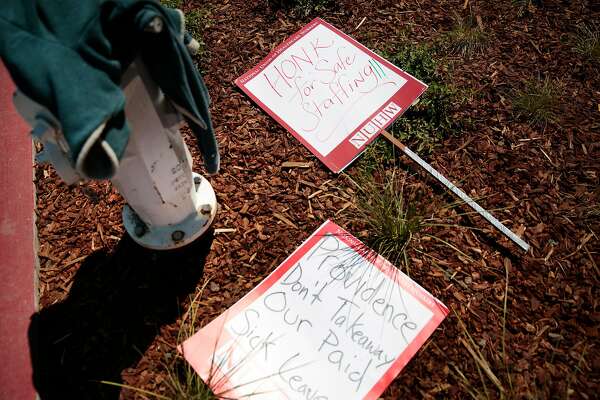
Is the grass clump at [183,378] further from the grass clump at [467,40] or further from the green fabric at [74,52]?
the grass clump at [467,40]

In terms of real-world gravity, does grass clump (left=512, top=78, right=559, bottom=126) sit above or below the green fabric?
above

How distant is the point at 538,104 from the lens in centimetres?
144

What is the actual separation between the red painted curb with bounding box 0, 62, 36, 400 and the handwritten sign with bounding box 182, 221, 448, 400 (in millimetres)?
489

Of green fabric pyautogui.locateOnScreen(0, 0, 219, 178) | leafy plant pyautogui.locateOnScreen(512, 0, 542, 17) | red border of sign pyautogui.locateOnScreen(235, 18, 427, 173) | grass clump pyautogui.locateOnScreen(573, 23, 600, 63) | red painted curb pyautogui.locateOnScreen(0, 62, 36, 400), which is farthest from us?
leafy plant pyautogui.locateOnScreen(512, 0, 542, 17)

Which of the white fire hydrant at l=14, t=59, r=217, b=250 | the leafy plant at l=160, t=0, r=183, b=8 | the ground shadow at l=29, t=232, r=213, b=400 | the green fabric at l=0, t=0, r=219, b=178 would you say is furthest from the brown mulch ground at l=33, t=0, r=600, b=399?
the green fabric at l=0, t=0, r=219, b=178

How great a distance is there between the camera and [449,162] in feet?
4.56

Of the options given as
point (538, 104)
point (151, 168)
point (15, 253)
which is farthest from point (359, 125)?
point (15, 253)

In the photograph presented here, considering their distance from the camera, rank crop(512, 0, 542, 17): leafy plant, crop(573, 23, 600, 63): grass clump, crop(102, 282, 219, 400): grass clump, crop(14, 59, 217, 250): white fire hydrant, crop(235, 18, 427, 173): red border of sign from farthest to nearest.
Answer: crop(512, 0, 542, 17): leafy plant
crop(573, 23, 600, 63): grass clump
crop(235, 18, 427, 173): red border of sign
crop(102, 282, 219, 400): grass clump
crop(14, 59, 217, 250): white fire hydrant

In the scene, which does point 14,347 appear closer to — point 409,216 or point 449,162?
point 409,216

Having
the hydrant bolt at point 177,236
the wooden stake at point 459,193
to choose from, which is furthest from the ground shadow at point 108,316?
the wooden stake at point 459,193

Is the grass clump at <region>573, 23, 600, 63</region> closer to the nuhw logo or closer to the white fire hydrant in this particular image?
the nuhw logo

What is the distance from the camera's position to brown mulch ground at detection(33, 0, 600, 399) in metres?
1.11

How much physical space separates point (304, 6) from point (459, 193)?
100 centimetres

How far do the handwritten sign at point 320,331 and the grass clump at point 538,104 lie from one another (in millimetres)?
760
